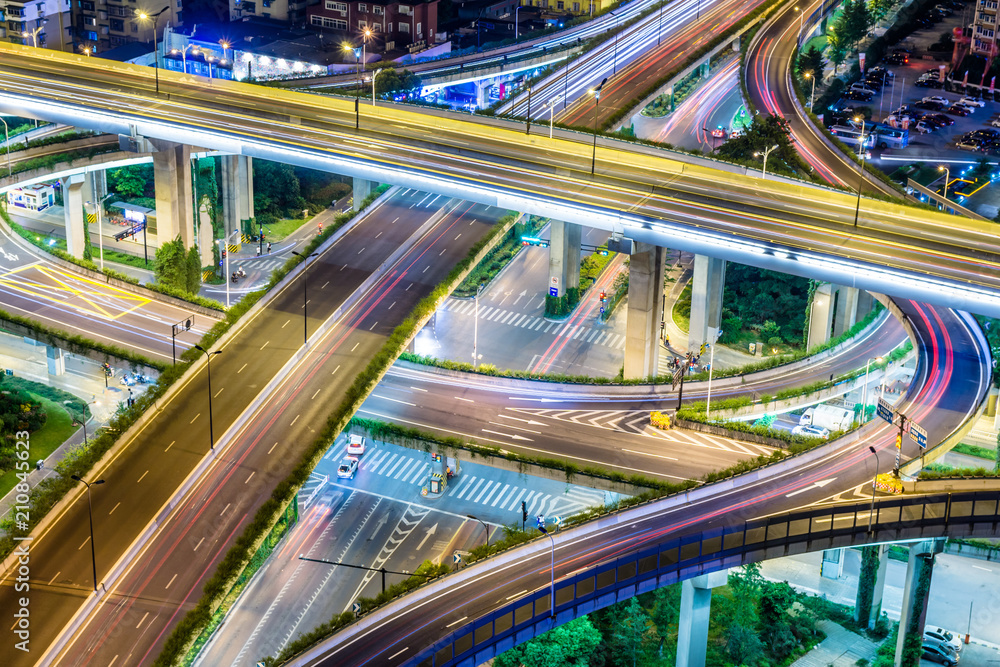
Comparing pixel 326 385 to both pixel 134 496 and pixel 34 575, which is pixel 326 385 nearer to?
pixel 134 496

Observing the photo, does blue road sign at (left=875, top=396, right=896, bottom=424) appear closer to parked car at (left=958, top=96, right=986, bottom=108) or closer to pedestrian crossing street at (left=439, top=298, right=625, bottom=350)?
pedestrian crossing street at (left=439, top=298, right=625, bottom=350)

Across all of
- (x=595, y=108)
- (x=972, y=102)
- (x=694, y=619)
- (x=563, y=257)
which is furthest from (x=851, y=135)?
(x=694, y=619)

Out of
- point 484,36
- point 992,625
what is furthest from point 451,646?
point 484,36

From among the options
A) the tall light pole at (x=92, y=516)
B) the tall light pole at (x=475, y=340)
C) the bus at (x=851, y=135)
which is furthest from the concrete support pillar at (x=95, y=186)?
the bus at (x=851, y=135)

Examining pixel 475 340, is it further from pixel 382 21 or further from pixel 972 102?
pixel 972 102

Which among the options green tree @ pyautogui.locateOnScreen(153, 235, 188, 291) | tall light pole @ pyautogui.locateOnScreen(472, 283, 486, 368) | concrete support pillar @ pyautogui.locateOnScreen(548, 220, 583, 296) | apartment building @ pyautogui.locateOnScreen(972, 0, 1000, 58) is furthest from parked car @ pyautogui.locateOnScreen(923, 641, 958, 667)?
apartment building @ pyautogui.locateOnScreen(972, 0, 1000, 58)

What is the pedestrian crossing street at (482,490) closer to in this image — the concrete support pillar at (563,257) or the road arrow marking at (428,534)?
the road arrow marking at (428,534)
